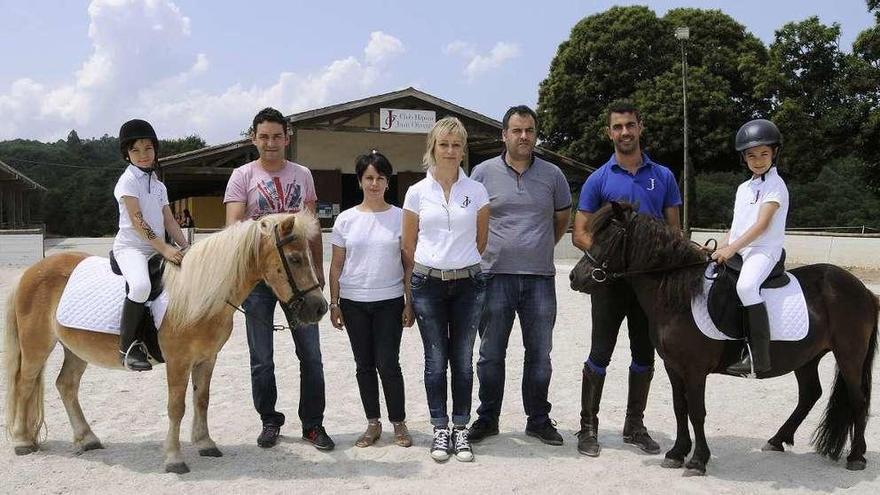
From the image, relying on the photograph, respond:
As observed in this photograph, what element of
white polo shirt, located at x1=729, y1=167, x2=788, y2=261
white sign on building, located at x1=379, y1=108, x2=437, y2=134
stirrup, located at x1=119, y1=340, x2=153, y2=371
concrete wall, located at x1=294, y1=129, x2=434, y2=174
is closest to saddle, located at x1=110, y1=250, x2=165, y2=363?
stirrup, located at x1=119, y1=340, x2=153, y2=371

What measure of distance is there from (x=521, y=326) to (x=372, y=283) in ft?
3.33

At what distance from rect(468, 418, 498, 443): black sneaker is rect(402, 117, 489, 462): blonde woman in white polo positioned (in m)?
0.24

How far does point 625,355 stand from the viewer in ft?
22.7

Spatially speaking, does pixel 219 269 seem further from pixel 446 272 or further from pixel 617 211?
pixel 617 211

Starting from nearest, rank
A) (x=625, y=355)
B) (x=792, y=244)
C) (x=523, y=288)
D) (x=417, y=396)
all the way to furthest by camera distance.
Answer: (x=523, y=288) < (x=417, y=396) < (x=625, y=355) < (x=792, y=244)

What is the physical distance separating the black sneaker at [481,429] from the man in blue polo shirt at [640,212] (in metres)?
Answer: 0.58

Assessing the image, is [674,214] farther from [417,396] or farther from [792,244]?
[792,244]

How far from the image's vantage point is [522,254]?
401cm

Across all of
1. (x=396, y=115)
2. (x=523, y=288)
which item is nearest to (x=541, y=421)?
(x=523, y=288)

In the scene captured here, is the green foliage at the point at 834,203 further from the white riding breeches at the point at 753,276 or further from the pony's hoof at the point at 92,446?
the pony's hoof at the point at 92,446

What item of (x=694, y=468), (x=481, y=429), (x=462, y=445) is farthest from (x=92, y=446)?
(x=694, y=468)

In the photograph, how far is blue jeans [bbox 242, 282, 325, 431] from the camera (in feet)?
13.4

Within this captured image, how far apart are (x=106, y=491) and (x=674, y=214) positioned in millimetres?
3690

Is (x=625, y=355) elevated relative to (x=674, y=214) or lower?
lower
